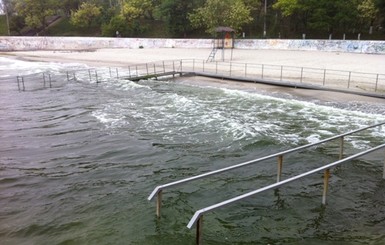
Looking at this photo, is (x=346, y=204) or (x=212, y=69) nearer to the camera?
(x=346, y=204)

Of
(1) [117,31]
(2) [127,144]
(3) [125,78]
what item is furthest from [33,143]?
(1) [117,31]

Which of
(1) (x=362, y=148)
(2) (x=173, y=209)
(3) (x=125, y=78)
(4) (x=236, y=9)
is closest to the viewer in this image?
(2) (x=173, y=209)

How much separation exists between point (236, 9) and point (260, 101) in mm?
41257

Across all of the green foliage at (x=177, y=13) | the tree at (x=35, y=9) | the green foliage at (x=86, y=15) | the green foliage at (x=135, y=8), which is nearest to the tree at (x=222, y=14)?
the green foliage at (x=177, y=13)

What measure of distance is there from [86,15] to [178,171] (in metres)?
88.5

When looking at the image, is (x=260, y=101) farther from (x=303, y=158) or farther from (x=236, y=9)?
(x=236, y=9)

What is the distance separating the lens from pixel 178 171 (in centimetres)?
1282

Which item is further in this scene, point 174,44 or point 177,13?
point 177,13

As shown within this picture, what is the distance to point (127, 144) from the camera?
1608 cm

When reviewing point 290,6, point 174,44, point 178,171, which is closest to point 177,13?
point 174,44

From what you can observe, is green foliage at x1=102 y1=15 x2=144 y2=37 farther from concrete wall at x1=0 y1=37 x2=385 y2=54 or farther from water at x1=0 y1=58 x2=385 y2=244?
water at x1=0 y1=58 x2=385 y2=244

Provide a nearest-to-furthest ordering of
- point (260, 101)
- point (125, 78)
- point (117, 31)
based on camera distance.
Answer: point (260, 101)
point (125, 78)
point (117, 31)

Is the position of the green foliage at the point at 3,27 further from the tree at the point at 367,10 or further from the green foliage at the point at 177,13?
the tree at the point at 367,10

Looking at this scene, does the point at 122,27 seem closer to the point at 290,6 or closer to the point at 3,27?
the point at 290,6
